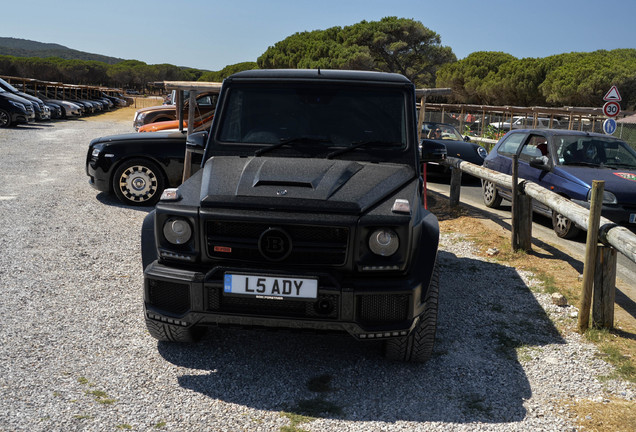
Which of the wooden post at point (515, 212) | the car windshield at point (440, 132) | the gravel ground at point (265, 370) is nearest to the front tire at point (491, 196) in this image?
the wooden post at point (515, 212)

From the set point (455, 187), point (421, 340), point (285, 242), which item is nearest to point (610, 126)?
point (455, 187)

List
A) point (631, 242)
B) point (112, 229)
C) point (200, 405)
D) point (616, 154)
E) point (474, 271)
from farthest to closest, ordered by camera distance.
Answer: point (616, 154), point (112, 229), point (474, 271), point (631, 242), point (200, 405)

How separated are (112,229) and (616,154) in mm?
7607

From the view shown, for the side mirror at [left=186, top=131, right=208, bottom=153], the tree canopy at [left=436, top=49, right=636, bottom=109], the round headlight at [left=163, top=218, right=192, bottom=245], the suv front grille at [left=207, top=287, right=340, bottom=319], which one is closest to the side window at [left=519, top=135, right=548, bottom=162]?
the side mirror at [left=186, top=131, right=208, bottom=153]

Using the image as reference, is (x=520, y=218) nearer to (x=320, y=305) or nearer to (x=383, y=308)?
(x=383, y=308)

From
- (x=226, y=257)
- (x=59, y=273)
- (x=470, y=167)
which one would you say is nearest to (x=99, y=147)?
(x=59, y=273)

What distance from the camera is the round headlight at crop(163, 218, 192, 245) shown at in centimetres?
381

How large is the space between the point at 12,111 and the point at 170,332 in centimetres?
2616

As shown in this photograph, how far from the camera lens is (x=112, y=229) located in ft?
27.2

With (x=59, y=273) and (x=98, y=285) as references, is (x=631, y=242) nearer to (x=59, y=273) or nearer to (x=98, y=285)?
(x=98, y=285)

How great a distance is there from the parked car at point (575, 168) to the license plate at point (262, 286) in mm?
5755

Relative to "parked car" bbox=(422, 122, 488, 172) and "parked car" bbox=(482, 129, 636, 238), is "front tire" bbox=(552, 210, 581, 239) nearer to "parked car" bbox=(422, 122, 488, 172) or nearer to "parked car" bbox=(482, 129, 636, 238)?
"parked car" bbox=(482, 129, 636, 238)

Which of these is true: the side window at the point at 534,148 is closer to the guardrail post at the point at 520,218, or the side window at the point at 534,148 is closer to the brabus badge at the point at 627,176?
the brabus badge at the point at 627,176

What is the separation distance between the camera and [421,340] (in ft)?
13.4
